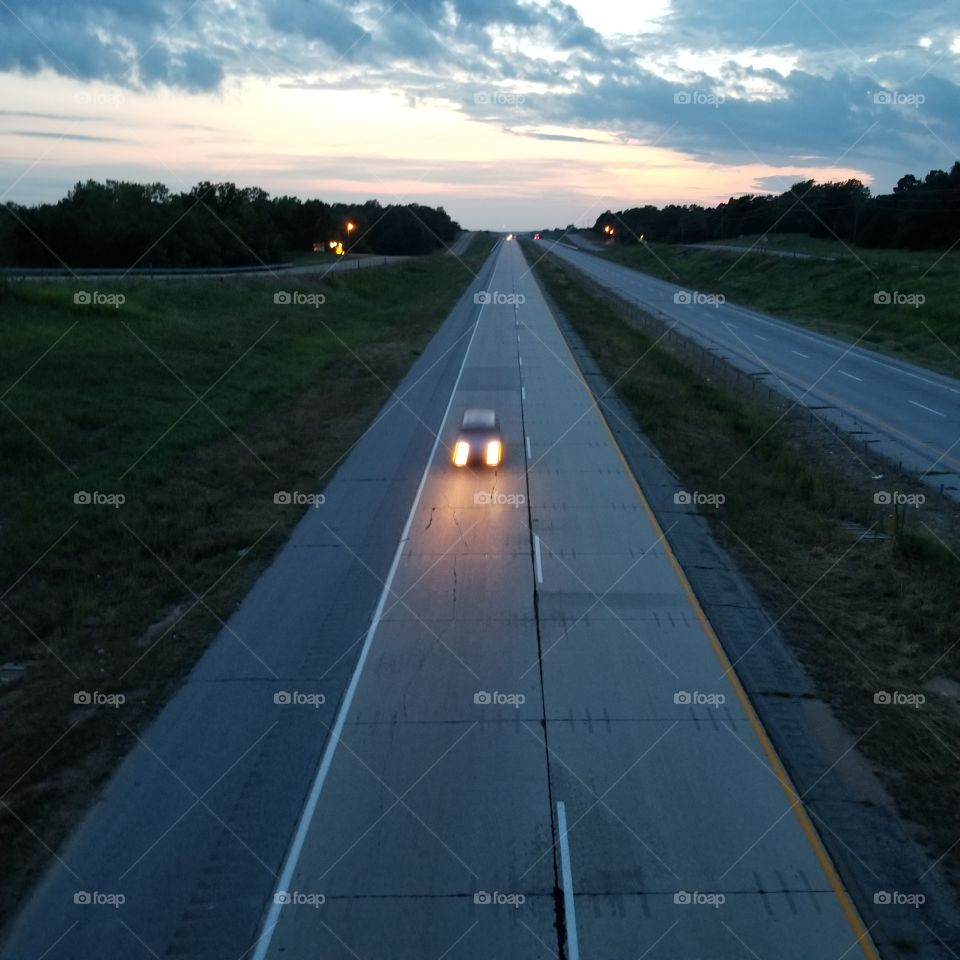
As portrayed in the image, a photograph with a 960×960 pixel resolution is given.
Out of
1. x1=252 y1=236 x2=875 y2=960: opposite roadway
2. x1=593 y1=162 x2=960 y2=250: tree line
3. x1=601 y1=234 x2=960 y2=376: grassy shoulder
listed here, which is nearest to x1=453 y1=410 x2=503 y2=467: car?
x1=252 y1=236 x2=875 y2=960: opposite roadway

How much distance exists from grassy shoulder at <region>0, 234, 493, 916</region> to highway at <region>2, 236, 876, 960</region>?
68 cm

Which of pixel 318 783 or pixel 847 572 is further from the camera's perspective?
pixel 847 572

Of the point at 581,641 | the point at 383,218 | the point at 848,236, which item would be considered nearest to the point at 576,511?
the point at 581,641

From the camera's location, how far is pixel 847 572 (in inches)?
571

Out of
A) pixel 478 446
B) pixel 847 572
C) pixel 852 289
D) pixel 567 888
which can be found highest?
pixel 852 289

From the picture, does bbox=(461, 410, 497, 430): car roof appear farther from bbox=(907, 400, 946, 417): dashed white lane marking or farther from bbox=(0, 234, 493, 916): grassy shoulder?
bbox=(907, 400, 946, 417): dashed white lane marking

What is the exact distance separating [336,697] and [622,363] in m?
26.8

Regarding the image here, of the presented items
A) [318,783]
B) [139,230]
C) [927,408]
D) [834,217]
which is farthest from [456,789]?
[834,217]

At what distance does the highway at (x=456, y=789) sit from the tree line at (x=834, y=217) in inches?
3212

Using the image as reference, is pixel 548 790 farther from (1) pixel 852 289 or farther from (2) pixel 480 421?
(1) pixel 852 289

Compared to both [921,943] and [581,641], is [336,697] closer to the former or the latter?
[581,641]

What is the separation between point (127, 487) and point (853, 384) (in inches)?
967

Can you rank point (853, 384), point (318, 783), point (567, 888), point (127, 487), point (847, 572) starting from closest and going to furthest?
point (567, 888) → point (318, 783) → point (847, 572) → point (127, 487) → point (853, 384)

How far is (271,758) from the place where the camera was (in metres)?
9.34
